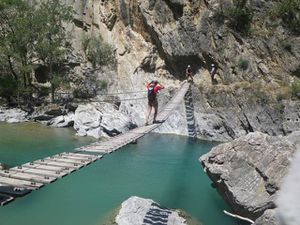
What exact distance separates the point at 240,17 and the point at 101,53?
1155 centimetres

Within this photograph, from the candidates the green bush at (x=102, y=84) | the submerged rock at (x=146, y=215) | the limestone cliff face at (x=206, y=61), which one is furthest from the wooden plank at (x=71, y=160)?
the green bush at (x=102, y=84)

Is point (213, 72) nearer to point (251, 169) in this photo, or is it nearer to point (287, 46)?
point (287, 46)

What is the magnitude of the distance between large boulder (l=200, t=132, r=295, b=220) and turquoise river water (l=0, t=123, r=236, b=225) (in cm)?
121

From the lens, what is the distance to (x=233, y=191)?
36.3ft

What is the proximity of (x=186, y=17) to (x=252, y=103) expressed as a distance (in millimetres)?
8352

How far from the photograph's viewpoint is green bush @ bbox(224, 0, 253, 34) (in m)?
27.9

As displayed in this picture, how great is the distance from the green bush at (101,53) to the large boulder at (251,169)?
22268 millimetres

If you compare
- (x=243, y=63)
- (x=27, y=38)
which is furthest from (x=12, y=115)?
(x=243, y=63)

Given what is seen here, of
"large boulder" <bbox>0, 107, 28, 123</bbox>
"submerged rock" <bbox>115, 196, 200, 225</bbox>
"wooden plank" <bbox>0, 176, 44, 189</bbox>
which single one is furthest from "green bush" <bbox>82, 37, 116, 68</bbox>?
"wooden plank" <bbox>0, 176, 44, 189</bbox>

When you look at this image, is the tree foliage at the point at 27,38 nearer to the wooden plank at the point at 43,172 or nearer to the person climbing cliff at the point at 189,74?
the person climbing cliff at the point at 189,74

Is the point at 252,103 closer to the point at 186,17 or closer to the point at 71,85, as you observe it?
the point at 186,17

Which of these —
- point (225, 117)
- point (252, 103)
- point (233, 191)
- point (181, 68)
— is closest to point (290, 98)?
point (252, 103)

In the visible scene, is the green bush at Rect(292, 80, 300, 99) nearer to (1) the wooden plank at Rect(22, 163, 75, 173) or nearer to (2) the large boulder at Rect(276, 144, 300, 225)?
(1) the wooden plank at Rect(22, 163, 75, 173)

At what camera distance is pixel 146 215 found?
10.8 meters
